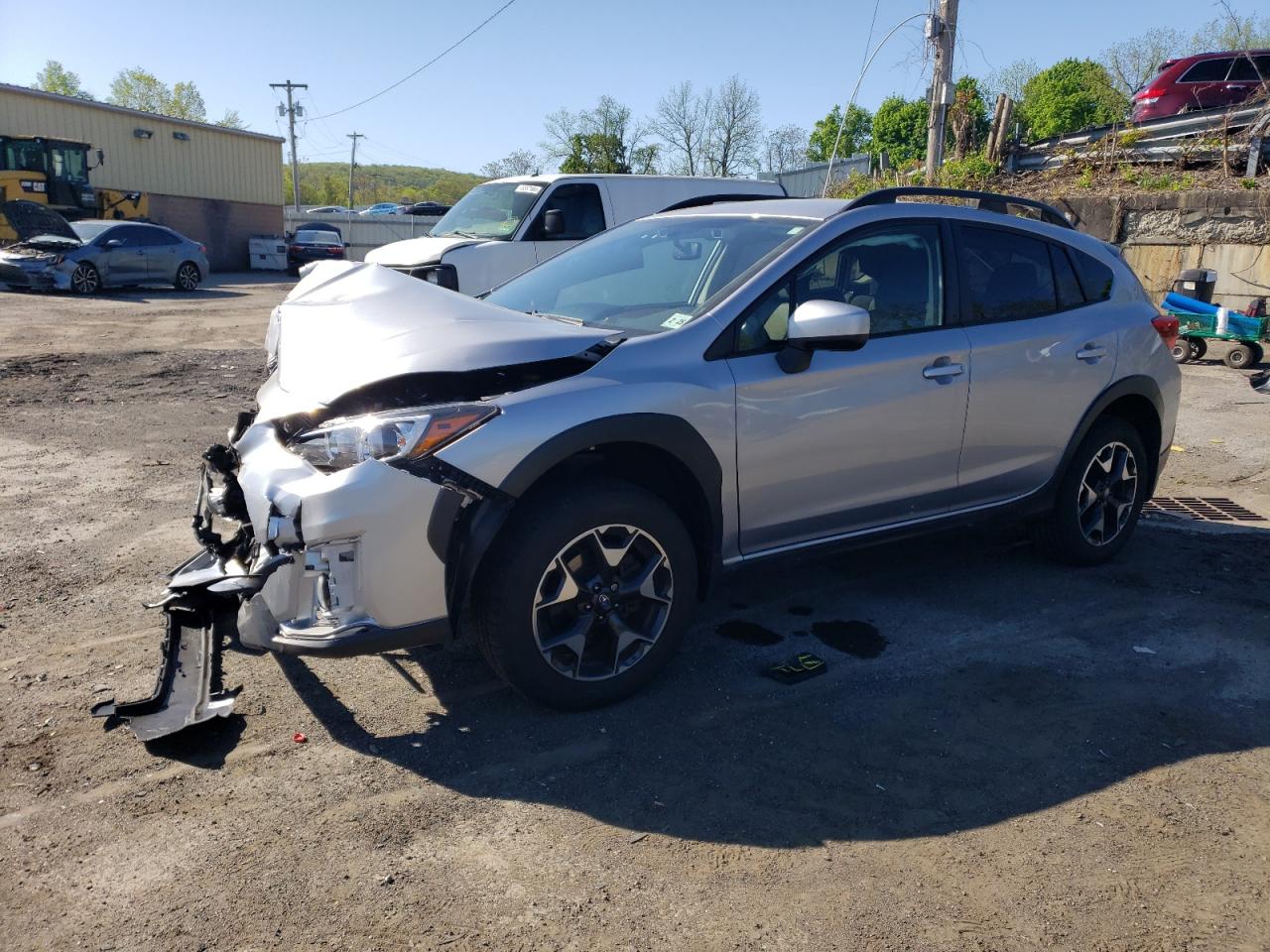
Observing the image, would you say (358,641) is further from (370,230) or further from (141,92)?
(141,92)

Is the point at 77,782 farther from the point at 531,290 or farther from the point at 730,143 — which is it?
the point at 730,143

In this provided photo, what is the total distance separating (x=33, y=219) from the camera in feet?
68.6

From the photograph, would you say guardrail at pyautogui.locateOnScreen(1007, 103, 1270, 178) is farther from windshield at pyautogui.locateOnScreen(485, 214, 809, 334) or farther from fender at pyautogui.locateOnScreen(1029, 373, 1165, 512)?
windshield at pyautogui.locateOnScreen(485, 214, 809, 334)

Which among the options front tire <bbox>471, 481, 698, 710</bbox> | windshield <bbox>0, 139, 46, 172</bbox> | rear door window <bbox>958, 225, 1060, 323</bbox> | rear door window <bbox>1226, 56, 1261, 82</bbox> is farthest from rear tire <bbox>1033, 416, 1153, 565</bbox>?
windshield <bbox>0, 139, 46, 172</bbox>

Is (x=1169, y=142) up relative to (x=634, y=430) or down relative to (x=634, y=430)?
up

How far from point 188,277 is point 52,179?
665cm

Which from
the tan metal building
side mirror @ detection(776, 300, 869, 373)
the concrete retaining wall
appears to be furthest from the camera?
the tan metal building

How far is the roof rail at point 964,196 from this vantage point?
4.42m

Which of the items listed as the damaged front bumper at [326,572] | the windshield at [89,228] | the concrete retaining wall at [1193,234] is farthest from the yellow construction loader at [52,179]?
the damaged front bumper at [326,572]

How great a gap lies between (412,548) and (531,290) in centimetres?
A: 193

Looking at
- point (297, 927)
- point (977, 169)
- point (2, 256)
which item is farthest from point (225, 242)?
point (297, 927)

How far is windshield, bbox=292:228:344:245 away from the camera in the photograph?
32031 mm

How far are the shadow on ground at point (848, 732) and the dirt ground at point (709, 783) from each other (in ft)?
0.04

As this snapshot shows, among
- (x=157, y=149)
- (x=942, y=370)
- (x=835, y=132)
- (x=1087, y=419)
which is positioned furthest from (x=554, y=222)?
(x=835, y=132)
